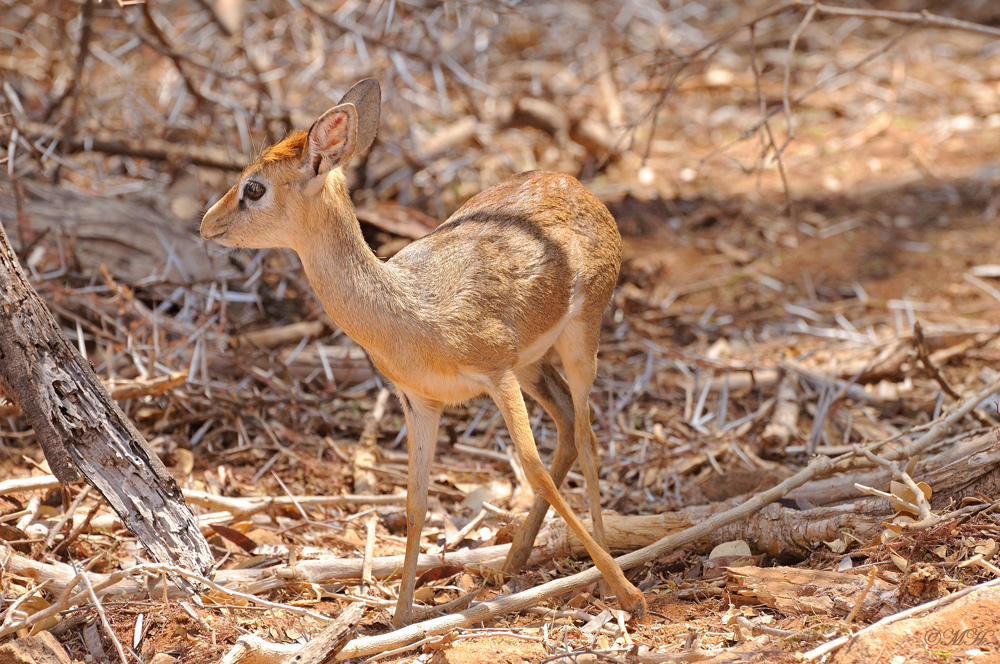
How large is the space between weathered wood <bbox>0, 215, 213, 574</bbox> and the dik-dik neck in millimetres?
983

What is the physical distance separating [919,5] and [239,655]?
37.6 feet

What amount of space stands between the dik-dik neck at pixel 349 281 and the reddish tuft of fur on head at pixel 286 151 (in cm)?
18

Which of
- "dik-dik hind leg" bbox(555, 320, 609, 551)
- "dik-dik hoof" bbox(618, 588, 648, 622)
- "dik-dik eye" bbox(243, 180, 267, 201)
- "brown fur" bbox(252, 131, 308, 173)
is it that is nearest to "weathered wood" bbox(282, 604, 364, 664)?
"dik-dik hoof" bbox(618, 588, 648, 622)

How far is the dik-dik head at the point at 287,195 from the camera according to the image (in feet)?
11.3

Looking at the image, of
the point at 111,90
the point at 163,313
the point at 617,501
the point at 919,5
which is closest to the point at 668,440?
the point at 617,501

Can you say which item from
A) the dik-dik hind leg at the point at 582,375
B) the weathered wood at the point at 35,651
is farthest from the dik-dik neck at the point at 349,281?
the weathered wood at the point at 35,651

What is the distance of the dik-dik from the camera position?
350 cm

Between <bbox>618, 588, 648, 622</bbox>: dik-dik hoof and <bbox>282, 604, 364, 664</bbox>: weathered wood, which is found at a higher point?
<bbox>282, 604, 364, 664</bbox>: weathered wood

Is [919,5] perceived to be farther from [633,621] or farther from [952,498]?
[633,621]

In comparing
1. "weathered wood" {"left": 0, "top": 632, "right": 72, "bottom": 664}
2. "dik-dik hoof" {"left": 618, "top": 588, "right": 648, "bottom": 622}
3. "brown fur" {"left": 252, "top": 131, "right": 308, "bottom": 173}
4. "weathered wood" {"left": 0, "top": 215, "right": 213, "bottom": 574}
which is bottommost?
"dik-dik hoof" {"left": 618, "top": 588, "right": 648, "bottom": 622}

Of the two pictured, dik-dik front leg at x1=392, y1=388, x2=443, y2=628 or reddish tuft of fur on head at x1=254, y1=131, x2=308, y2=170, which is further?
dik-dik front leg at x1=392, y1=388, x2=443, y2=628

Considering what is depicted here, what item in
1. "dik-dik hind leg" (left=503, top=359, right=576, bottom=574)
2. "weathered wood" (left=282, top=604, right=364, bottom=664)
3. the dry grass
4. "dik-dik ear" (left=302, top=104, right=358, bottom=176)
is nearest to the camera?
"weathered wood" (left=282, top=604, right=364, bottom=664)

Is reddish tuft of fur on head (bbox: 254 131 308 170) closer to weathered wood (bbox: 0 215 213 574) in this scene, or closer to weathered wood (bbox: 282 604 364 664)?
Result: weathered wood (bbox: 0 215 213 574)

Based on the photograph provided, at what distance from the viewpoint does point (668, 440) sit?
18.0 feet
